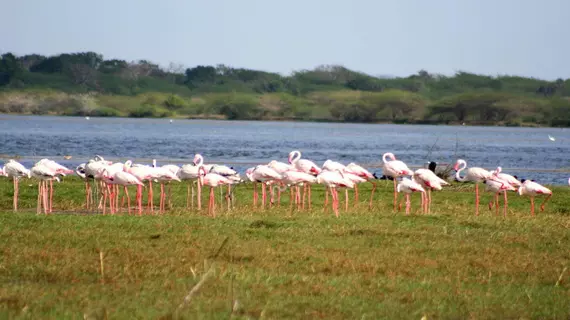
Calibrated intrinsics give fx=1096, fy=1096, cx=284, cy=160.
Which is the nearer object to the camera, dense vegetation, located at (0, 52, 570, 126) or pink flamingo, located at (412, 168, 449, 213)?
pink flamingo, located at (412, 168, 449, 213)

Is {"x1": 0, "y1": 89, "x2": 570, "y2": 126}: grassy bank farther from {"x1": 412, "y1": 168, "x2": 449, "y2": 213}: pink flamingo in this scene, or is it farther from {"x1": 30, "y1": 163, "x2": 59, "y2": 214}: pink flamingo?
{"x1": 30, "y1": 163, "x2": 59, "y2": 214}: pink flamingo

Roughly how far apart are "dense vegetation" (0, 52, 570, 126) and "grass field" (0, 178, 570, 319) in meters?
104

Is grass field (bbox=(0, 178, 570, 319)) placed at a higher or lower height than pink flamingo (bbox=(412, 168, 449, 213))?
lower

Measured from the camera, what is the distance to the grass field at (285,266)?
29.3ft

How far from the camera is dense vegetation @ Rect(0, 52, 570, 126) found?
119812 mm

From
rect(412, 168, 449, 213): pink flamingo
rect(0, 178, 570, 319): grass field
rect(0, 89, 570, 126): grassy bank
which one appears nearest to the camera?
rect(0, 178, 570, 319): grass field

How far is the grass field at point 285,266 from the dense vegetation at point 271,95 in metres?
104

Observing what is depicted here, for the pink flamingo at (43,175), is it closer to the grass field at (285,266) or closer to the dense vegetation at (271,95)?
the grass field at (285,266)

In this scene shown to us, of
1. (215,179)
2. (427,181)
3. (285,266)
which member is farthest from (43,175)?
(285,266)

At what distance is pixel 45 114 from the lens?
121625 millimetres

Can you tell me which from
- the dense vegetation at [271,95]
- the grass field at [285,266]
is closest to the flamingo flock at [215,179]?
the grass field at [285,266]

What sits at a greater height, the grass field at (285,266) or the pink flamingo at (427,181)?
the pink flamingo at (427,181)

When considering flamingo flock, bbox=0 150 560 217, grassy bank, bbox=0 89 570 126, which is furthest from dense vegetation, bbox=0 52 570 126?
flamingo flock, bbox=0 150 560 217

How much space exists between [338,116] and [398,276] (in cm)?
11674
